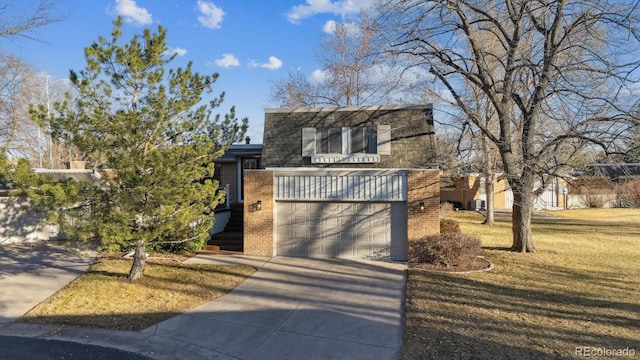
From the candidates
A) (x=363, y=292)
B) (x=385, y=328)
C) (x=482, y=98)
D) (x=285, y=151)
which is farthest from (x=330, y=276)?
(x=482, y=98)

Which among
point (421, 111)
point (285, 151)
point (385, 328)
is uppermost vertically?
point (421, 111)

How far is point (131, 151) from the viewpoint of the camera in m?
8.90

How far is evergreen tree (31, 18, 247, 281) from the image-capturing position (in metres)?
8.62

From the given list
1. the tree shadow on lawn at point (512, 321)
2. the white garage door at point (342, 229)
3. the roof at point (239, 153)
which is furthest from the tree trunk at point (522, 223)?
the roof at point (239, 153)

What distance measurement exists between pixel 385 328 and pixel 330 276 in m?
3.99

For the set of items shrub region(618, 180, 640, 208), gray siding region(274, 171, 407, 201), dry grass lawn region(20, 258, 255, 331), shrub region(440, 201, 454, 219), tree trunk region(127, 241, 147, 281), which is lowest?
dry grass lawn region(20, 258, 255, 331)

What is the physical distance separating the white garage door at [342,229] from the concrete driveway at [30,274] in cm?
627

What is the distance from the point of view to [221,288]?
9.91 m

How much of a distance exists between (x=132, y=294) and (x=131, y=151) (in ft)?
11.0

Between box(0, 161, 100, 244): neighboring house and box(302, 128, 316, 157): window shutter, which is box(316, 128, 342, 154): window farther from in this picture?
box(0, 161, 100, 244): neighboring house

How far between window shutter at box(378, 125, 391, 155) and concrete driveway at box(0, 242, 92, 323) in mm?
9803

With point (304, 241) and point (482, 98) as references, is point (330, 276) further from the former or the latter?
point (482, 98)

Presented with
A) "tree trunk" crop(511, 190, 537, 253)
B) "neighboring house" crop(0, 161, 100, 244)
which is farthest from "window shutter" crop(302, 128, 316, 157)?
"neighboring house" crop(0, 161, 100, 244)

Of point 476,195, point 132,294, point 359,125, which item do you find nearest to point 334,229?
point 359,125
